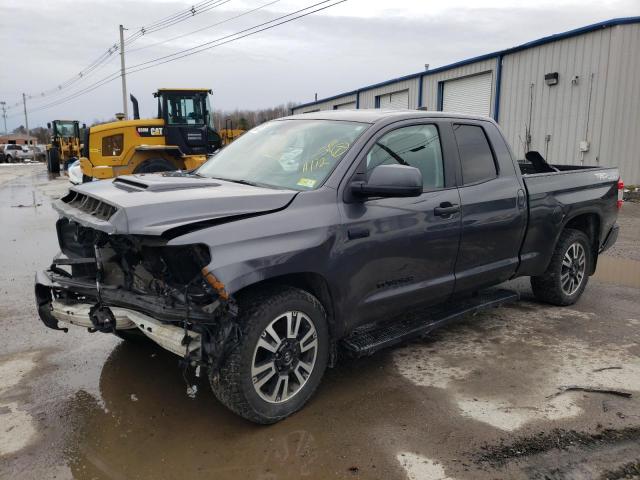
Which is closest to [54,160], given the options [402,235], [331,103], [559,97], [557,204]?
[331,103]

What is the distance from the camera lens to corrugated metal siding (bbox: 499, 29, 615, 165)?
14386 millimetres

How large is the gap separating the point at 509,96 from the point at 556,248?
13.8 meters

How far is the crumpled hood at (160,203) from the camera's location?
9.33ft

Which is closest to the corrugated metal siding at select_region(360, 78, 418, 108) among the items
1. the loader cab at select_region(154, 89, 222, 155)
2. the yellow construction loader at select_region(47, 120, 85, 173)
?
the loader cab at select_region(154, 89, 222, 155)

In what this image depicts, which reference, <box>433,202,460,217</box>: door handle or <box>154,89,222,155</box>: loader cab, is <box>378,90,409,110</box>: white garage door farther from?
<box>433,202,460,217</box>: door handle

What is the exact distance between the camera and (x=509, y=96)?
57.7 ft

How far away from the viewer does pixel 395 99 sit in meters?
24.6

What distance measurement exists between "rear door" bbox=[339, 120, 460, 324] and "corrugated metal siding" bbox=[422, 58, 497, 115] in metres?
15.7

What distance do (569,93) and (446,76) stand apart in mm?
6136

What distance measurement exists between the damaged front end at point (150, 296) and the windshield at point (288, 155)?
37.9 inches

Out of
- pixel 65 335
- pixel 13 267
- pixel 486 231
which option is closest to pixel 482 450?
pixel 486 231

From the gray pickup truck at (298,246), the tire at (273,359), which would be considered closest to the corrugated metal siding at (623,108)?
the gray pickup truck at (298,246)

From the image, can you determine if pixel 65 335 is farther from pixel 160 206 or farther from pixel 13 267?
pixel 13 267

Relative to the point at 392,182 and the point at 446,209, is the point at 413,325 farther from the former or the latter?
the point at 392,182
